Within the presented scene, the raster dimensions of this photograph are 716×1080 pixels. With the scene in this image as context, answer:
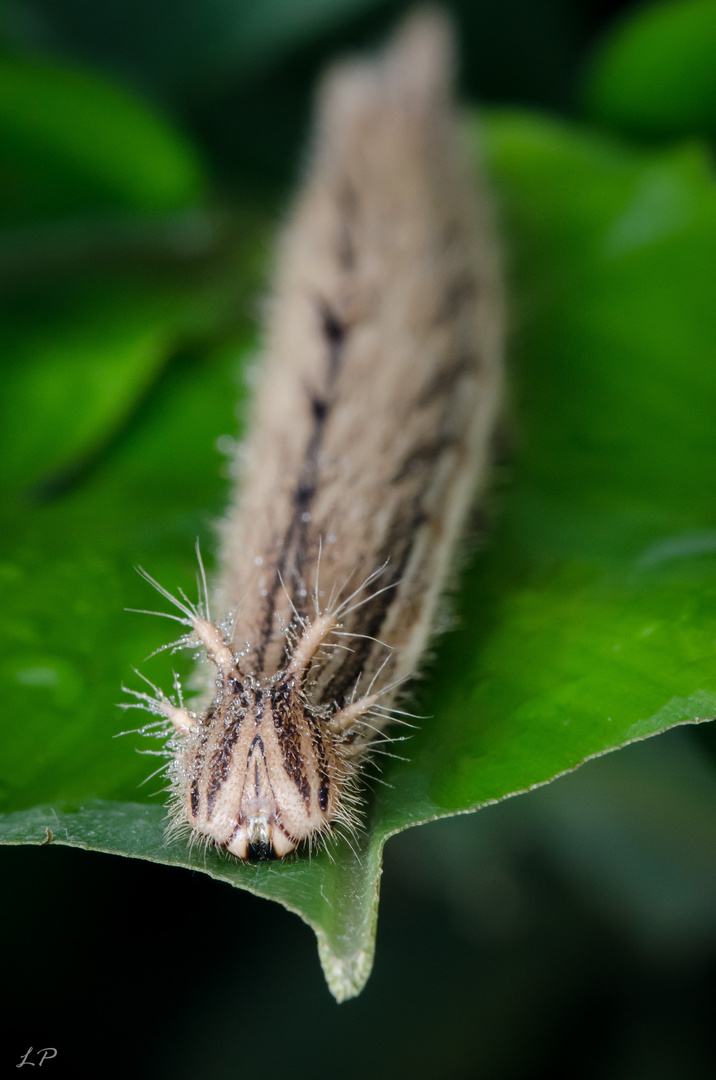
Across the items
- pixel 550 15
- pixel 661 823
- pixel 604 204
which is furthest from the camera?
pixel 550 15

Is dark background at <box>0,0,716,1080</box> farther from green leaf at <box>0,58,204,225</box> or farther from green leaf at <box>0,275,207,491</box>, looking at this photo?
green leaf at <box>0,58,204,225</box>

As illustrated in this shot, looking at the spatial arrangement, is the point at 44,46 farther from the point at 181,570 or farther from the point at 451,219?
the point at 181,570

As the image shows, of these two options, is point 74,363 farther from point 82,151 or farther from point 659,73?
point 659,73

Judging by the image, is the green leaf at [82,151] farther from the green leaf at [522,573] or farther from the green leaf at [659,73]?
the green leaf at [659,73]

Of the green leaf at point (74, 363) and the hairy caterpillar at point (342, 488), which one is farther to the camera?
the green leaf at point (74, 363)

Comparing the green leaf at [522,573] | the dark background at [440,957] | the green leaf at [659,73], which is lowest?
the dark background at [440,957]

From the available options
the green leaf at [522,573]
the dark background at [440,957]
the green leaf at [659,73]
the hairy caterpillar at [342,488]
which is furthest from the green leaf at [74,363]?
the green leaf at [659,73]

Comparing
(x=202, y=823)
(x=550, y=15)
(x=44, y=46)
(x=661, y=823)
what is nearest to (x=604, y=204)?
(x=550, y=15)
